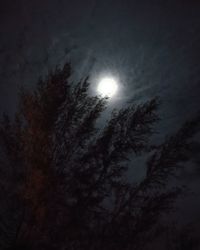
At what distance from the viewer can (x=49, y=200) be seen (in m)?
3.92

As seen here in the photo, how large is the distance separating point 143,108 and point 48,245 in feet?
10.1

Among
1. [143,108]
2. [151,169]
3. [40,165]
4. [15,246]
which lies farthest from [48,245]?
[143,108]

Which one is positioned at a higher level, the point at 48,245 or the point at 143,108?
the point at 143,108

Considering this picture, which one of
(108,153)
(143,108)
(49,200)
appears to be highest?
(143,108)

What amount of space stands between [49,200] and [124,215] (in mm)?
1763

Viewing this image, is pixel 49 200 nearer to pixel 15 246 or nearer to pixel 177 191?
pixel 15 246

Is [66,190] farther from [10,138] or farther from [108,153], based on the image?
[10,138]

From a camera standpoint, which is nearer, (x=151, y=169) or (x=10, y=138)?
(x=10, y=138)

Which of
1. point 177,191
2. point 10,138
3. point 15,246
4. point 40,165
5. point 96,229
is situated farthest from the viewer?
point 177,191

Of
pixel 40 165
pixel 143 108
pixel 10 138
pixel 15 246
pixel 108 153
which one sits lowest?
pixel 15 246

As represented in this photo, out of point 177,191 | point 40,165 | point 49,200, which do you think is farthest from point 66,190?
point 177,191

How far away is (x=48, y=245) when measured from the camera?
4375 millimetres

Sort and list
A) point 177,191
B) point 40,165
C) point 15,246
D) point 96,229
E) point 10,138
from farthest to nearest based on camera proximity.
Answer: point 177,191 < point 96,229 < point 10,138 < point 15,246 < point 40,165

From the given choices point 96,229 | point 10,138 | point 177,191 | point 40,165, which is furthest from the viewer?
point 177,191
